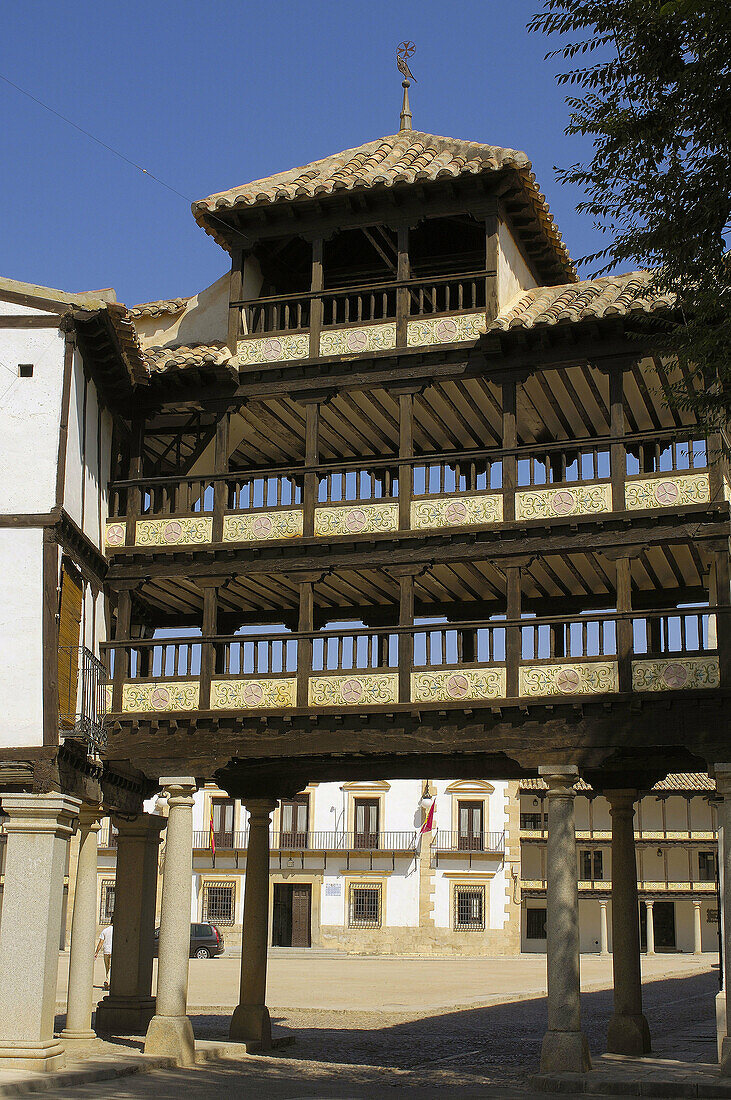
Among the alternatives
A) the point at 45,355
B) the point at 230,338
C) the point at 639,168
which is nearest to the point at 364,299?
the point at 230,338

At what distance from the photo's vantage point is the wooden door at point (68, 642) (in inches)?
723

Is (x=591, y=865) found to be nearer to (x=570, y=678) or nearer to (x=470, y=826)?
(x=470, y=826)

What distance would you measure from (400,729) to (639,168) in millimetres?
8680

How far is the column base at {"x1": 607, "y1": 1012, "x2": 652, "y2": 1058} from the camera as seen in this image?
20188 mm

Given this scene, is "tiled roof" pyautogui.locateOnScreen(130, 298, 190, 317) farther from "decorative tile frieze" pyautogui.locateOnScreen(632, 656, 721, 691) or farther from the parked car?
the parked car

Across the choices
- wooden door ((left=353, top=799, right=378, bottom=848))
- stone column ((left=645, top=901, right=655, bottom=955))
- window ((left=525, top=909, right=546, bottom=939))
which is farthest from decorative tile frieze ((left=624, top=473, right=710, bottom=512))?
window ((left=525, top=909, right=546, bottom=939))

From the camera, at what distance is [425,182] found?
20.5 m

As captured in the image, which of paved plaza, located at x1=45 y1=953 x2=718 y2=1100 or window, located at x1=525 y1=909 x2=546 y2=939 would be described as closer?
paved plaza, located at x1=45 y1=953 x2=718 y2=1100

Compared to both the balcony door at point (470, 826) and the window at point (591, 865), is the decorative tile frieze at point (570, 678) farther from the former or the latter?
the window at point (591, 865)

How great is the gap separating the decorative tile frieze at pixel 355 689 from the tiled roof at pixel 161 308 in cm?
718

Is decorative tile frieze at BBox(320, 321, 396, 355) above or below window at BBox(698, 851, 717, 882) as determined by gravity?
above

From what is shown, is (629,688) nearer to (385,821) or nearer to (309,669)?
(309,669)

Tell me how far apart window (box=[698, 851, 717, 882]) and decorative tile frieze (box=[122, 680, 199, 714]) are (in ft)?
154

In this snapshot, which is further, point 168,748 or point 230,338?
point 230,338
